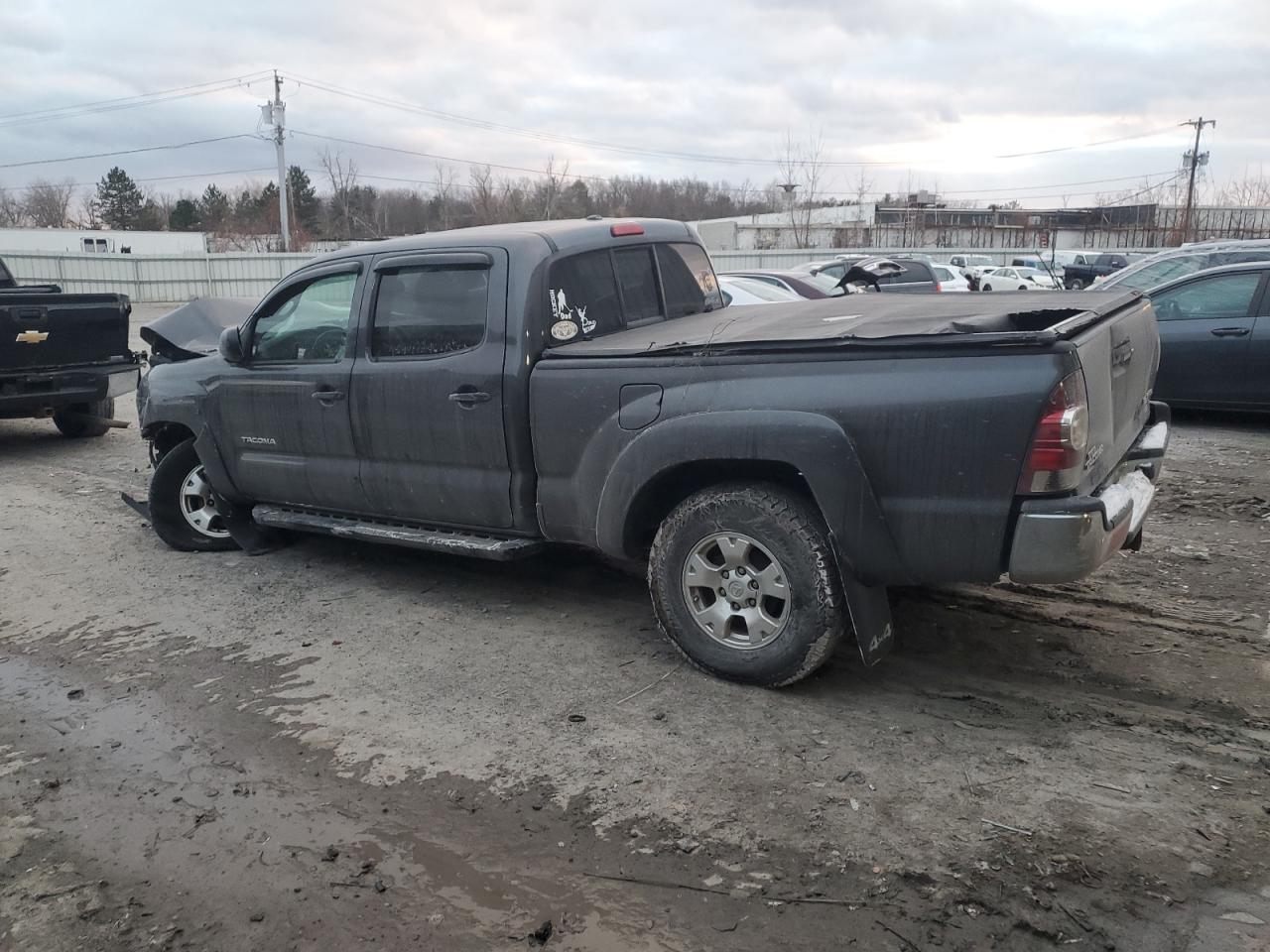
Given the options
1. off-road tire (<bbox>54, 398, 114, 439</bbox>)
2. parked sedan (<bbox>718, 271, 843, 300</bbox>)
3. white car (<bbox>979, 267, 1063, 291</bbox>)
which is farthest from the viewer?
white car (<bbox>979, 267, 1063, 291</bbox>)

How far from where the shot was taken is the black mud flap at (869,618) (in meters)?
3.83

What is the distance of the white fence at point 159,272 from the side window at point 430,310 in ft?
86.7

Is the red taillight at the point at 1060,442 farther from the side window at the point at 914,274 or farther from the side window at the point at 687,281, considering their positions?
the side window at the point at 914,274

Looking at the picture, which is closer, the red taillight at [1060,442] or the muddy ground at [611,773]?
the muddy ground at [611,773]

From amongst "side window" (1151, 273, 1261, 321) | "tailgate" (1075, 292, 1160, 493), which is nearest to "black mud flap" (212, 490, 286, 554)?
"tailgate" (1075, 292, 1160, 493)

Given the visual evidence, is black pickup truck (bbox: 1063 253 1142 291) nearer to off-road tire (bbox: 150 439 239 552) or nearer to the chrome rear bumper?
off-road tire (bbox: 150 439 239 552)

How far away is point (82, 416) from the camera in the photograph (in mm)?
10430

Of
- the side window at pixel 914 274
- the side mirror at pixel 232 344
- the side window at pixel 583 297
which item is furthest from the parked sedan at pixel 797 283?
the side mirror at pixel 232 344

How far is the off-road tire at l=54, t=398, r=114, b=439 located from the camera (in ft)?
34.0

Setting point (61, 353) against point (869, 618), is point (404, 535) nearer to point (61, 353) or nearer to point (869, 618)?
point (869, 618)

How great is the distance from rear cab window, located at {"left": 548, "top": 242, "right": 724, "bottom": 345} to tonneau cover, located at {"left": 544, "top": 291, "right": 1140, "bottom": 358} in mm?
103

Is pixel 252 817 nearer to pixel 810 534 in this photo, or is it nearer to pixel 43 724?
pixel 43 724

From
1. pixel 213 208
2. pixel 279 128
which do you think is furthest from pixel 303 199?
pixel 279 128

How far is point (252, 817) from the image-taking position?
134 inches
